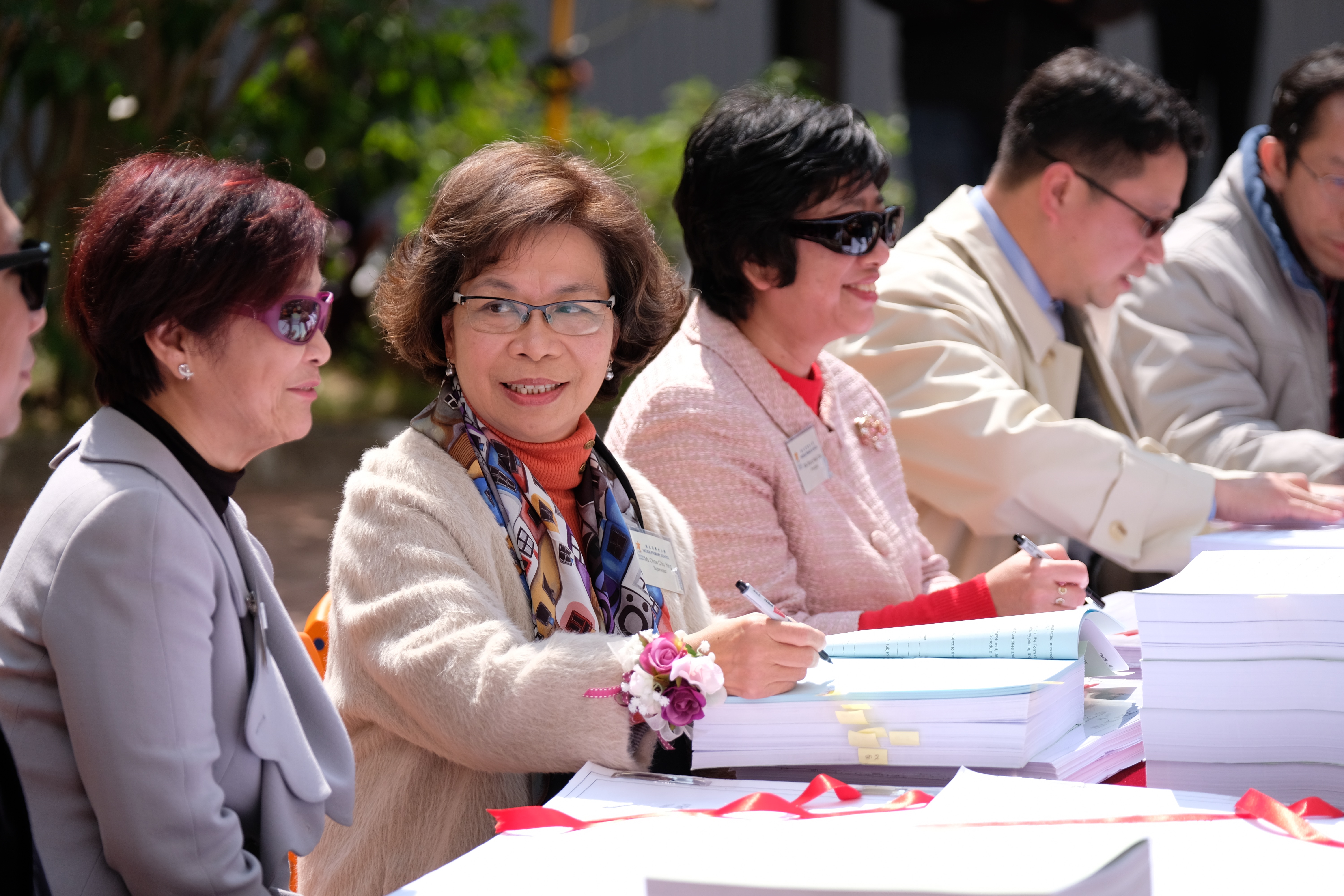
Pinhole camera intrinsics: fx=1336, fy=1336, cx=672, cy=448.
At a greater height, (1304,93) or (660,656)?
(1304,93)

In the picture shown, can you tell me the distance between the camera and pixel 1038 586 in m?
2.12

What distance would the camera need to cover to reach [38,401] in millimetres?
7473

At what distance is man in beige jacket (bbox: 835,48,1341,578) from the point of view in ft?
9.18

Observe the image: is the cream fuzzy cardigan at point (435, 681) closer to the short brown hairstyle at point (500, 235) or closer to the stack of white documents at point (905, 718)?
the stack of white documents at point (905, 718)

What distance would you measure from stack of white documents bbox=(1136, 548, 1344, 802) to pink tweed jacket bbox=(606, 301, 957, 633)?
2.74 feet

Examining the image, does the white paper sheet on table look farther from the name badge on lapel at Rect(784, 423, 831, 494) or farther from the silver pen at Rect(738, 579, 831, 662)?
the name badge on lapel at Rect(784, 423, 831, 494)

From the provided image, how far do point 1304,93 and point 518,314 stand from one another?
8.10 ft

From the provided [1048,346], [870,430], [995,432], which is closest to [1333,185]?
[1048,346]

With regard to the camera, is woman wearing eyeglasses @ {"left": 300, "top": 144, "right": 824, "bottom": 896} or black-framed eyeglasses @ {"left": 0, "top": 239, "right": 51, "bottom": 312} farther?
woman wearing eyeglasses @ {"left": 300, "top": 144, "right": 824, "bottom": 896}

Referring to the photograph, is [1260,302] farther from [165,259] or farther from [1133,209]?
[165,259]

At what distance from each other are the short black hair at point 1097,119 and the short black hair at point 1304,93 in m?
0.34

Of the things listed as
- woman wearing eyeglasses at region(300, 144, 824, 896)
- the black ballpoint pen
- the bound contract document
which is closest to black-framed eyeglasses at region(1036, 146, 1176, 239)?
the black ballpoint pen

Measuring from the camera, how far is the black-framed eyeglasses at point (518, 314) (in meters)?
1.89

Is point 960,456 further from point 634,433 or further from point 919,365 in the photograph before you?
point 634,433
